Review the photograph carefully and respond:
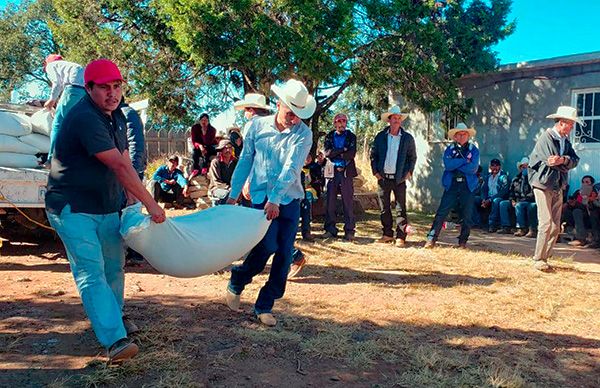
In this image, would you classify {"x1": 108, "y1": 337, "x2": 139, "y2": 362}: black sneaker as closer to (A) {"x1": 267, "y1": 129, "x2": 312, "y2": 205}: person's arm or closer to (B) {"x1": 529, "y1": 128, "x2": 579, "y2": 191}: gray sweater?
(A) {"x1": 267, "y1": 129, "x2": 312, "y2": 205}: person's arm

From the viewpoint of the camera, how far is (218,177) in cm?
846

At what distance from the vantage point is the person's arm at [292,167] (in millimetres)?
4062

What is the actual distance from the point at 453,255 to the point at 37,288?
Answer: 18.3 feet

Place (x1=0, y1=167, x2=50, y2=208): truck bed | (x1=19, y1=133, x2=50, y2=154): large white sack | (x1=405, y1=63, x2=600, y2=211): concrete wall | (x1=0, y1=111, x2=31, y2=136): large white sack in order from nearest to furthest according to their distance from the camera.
Result: (x1=0, y1=167, x2=50, y2=208): truck bed < (x1=0, y1=111, x2=31, y2=136): large white sack < (x1=19, y1=133, x2=50, y2=154): large white sack < (x1=405, y1=63, x2=600, y2=211): concrete wall

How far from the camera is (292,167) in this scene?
13.5ft

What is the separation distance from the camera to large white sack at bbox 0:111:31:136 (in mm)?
6164

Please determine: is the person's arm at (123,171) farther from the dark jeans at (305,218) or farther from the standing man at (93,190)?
the dark jeans at (305,218)

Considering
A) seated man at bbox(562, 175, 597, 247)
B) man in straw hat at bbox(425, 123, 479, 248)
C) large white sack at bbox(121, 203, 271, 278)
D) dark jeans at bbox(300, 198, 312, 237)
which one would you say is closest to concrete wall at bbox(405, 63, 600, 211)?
seated man at bbox(562, 175, 597, 247)

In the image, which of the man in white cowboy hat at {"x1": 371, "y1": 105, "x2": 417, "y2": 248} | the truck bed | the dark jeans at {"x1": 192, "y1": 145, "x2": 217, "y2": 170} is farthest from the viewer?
the dark jeans at {"x1": 192, "y1": 145, "x2": 217, "y2": 170}

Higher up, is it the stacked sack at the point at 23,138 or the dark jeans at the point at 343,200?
the stacked sack at the point at 23,138

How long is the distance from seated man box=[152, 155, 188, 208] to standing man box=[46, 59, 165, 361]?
779 cm

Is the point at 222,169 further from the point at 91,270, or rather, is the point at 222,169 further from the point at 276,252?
the point at 91,270

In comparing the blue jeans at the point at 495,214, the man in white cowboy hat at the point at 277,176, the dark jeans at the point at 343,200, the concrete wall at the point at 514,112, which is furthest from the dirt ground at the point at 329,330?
the concrete wall at the point at 514,112

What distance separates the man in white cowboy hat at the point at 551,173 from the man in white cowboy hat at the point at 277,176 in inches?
152
